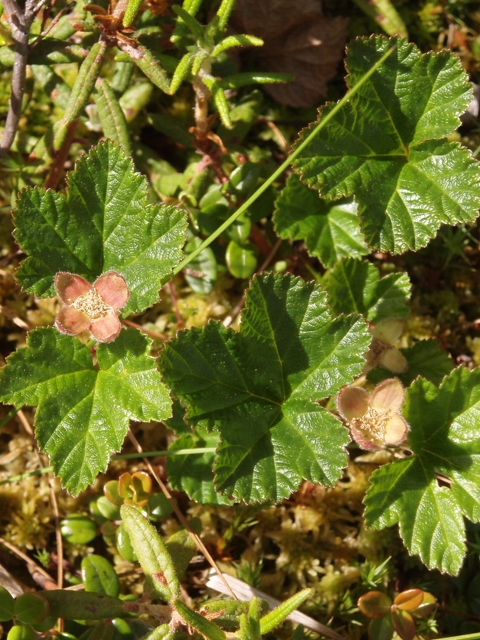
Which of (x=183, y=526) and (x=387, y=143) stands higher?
(x=387, y=143)

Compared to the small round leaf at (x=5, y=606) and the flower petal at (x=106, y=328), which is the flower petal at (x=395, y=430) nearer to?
the flower petal at (x=106, y=328)

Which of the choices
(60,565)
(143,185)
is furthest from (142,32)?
(60,565)


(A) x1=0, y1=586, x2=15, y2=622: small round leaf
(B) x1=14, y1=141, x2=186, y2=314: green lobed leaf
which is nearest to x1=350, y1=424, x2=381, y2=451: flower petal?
(B) x1=14, y1=141, x2=186, y2=314: green lobed leaf

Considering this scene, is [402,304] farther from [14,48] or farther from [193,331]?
[14,48]

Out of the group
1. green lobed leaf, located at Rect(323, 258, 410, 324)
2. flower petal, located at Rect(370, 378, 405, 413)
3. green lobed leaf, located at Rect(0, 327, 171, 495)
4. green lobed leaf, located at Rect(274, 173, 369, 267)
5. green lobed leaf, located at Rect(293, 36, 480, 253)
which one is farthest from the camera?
green lobed leaf, located at Rect(274, 173, 369, 267)

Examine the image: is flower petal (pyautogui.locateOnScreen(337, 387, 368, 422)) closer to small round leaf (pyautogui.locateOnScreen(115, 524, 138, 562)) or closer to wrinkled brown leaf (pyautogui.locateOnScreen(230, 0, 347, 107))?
small round leaf (pyautogui.locateOnScreen(115, 524, 138, 562))

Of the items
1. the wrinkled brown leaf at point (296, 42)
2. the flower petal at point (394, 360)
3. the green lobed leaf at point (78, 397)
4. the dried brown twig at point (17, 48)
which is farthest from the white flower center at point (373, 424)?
the dried brown twig at point (17, 48)
